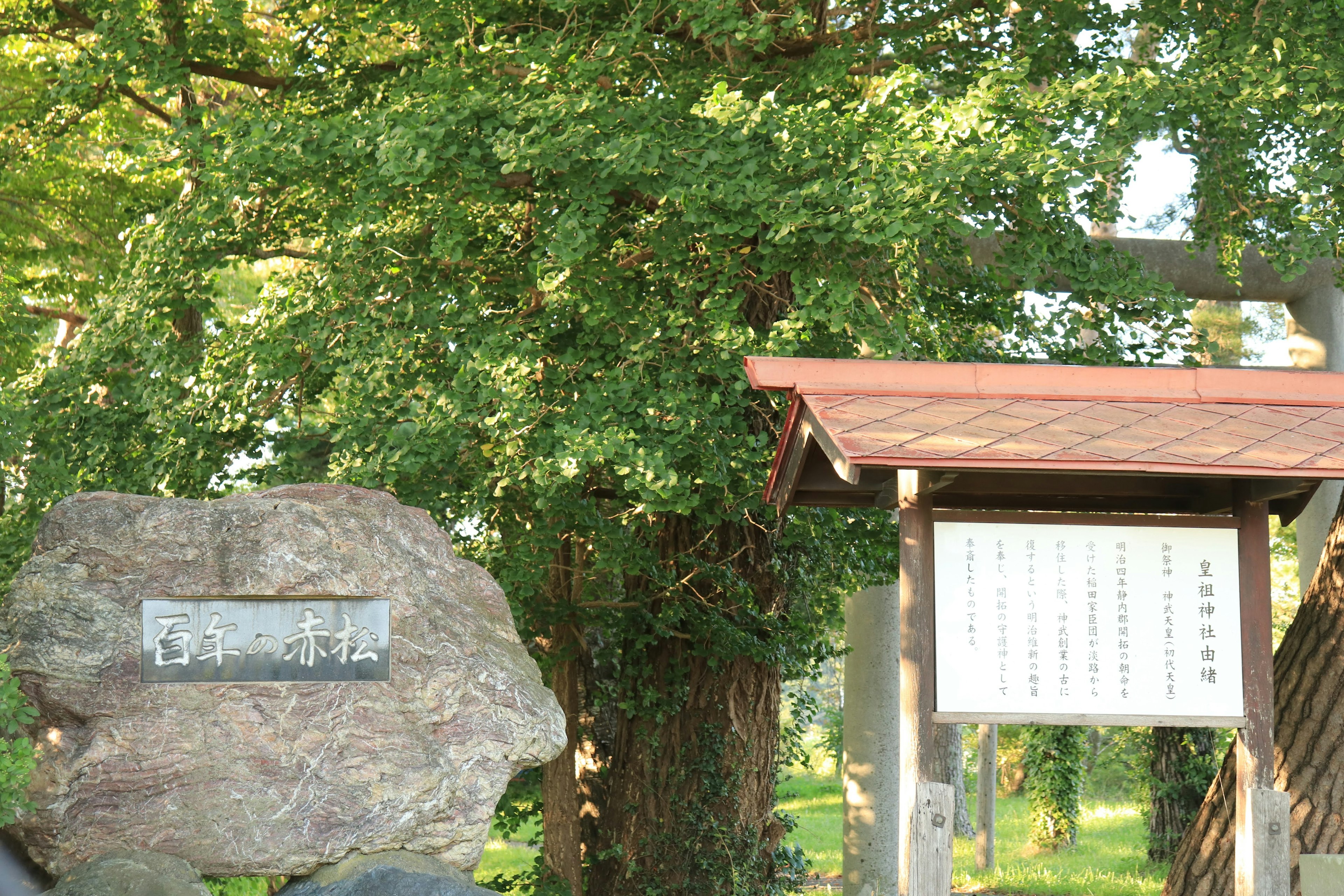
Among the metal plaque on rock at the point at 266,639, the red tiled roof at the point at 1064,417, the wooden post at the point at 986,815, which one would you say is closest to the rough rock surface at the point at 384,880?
the metal plaque on rock at the point at 266,639

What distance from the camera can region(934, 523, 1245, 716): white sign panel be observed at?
14.6 feet

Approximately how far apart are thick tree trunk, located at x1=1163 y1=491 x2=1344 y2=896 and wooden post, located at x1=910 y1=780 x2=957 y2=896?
2368 millimetres

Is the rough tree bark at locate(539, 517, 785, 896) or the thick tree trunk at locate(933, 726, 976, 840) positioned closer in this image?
the rough tree bark at locate(539, 517, 785, 896)

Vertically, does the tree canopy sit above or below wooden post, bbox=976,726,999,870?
above

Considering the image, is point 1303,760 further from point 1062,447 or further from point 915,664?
point 1062,447

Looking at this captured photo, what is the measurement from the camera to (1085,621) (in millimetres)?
4512

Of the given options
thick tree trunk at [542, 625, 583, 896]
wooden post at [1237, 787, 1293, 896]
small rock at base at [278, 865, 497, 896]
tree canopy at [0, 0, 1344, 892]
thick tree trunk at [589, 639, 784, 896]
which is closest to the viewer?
wooden post at [1237, 787, 1293, 896]

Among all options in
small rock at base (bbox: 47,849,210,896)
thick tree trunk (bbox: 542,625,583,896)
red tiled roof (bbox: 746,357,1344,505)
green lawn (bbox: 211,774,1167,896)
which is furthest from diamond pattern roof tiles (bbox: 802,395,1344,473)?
green lawn (bbox: 211,774,1167,896)

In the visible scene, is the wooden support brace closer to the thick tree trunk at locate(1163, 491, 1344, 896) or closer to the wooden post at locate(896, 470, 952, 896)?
the wooden post at locate(896, 470, 952, 896)

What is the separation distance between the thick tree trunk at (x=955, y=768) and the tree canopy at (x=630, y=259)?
398 cm

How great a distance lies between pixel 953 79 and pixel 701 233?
225cm

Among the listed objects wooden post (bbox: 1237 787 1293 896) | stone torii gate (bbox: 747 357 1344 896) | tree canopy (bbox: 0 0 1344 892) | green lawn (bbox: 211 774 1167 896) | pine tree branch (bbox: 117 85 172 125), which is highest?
pine tree branch (bbox: 117 85 172 125)

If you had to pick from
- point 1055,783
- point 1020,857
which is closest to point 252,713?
point 1055,783

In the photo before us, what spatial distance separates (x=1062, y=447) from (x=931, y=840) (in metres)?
1.60
